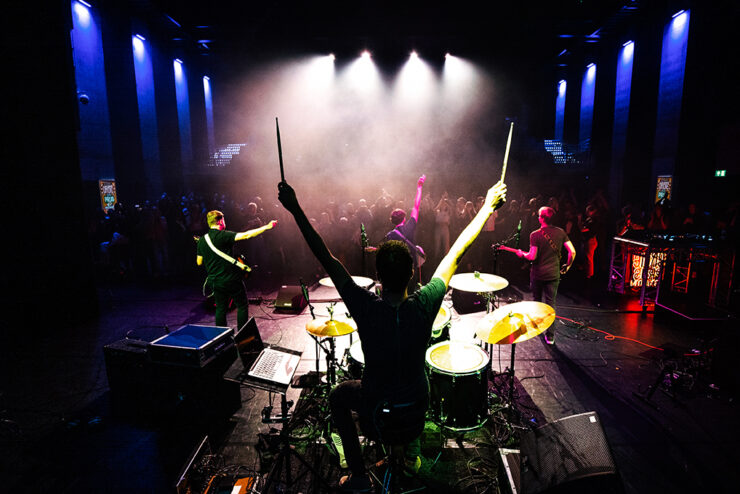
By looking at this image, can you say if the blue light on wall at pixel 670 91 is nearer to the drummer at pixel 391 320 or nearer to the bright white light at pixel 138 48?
the drummer at pixel 391 320

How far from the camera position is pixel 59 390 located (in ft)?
15.1

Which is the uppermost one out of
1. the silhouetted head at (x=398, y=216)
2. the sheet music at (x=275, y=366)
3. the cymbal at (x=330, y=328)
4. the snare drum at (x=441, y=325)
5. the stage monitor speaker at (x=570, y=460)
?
the silhouetted head at (x=398, y=216)

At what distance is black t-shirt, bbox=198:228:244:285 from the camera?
511cm

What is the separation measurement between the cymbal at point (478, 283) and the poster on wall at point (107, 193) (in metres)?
15.8

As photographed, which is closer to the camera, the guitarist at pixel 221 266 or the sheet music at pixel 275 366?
the sheet music at pixel 275 366

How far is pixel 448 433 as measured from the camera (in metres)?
3.66

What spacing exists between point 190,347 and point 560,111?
93.1 ft

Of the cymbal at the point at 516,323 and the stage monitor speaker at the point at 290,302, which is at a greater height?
the cymbal at the point at 516,323

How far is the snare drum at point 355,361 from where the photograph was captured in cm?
344

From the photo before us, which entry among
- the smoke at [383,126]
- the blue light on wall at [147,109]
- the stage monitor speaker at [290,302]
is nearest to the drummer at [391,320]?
the stage monitor speaker at [290,302]

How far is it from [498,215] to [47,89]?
9.73 meters

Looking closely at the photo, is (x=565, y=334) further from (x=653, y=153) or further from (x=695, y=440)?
(x=653, y=153)

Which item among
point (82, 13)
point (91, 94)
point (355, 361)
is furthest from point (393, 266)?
point (82, 13)

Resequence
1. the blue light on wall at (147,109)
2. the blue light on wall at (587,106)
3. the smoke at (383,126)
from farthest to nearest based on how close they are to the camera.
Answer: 1. the blue light on wall at (587,106)
2. the smoke at (383,126)
3. the blue light on wall at (147,109)
